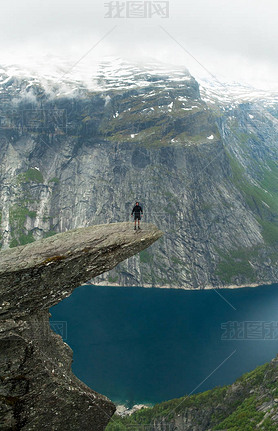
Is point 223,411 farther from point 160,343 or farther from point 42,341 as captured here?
point 42,341

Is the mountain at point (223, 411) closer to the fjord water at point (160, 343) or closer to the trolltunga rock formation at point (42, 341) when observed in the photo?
the fjord water at point (160, 343)

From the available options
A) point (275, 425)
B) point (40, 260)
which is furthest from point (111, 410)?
point (275, 425)

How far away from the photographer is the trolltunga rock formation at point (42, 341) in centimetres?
1789

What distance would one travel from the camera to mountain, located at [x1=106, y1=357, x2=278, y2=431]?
58969 mm

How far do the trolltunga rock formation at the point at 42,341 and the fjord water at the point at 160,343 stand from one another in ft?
283

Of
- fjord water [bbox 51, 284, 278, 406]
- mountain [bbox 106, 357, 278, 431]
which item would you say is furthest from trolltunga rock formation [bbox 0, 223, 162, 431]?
fjord water [bbox 51, 284, 278, 406]

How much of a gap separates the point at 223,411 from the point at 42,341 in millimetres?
65678

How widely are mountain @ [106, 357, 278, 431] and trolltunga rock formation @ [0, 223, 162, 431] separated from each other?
45.8 meters

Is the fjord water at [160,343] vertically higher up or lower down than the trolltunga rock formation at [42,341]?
lower down

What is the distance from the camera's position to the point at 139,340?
136 m

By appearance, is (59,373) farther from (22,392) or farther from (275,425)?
(275,425)

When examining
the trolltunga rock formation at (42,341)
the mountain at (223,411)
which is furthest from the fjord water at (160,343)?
the trolltunga rock formation at (42,341)

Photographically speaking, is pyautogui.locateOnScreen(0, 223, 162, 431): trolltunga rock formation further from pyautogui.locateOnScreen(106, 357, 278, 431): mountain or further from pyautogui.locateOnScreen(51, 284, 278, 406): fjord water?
pyautogui.locateOnScreen(51, 284, 278, 406): fjord water

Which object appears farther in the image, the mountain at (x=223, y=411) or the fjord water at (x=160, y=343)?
the fjord water at (x=160, y=343)
